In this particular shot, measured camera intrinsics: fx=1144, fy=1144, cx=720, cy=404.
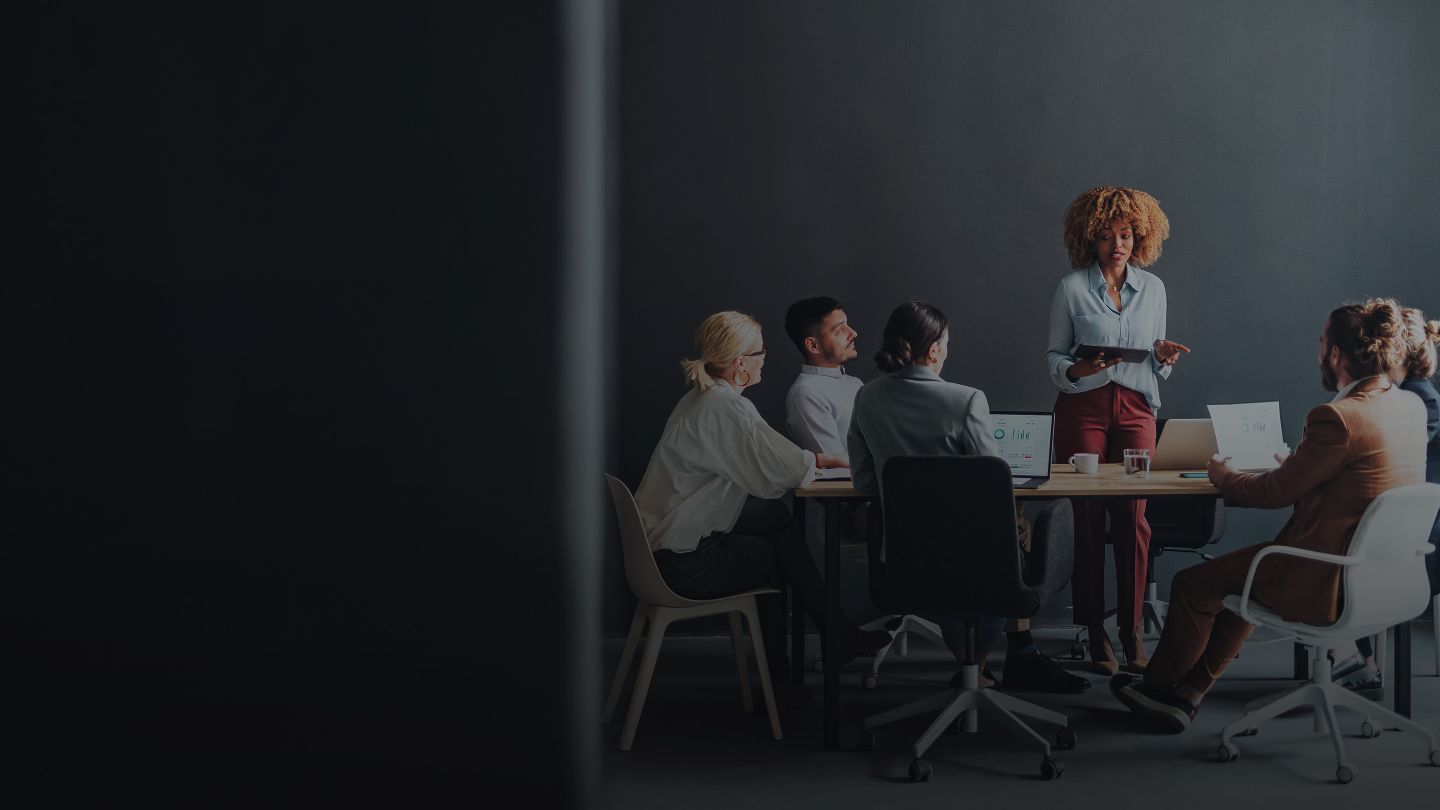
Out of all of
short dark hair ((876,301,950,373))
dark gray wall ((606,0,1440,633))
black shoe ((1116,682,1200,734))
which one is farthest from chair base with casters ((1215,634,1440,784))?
dark gray wall ((606,0,1440,633))

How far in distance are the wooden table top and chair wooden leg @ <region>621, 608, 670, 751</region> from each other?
22.5 inches

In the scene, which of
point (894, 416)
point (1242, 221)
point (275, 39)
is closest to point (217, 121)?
point (275, 39)

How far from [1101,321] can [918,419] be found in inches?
59.1

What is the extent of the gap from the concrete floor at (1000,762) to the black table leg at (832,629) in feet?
0.28

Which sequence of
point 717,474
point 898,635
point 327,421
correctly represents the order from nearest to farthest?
point 327,421
point 717,474
point 898,635

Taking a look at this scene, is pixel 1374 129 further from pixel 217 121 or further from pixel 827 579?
pixel 217 121

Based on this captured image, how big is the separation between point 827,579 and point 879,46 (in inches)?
111

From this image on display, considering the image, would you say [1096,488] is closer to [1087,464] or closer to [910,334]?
[1087,464]

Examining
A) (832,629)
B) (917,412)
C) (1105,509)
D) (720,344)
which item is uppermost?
(720,344)

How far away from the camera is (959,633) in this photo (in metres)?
3.62

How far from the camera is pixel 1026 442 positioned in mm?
3750

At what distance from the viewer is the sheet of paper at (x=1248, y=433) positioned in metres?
3.54

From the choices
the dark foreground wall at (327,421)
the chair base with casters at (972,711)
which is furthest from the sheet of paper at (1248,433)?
the dark foreground wall at (327,421)

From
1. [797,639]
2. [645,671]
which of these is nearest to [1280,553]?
[797,639]
